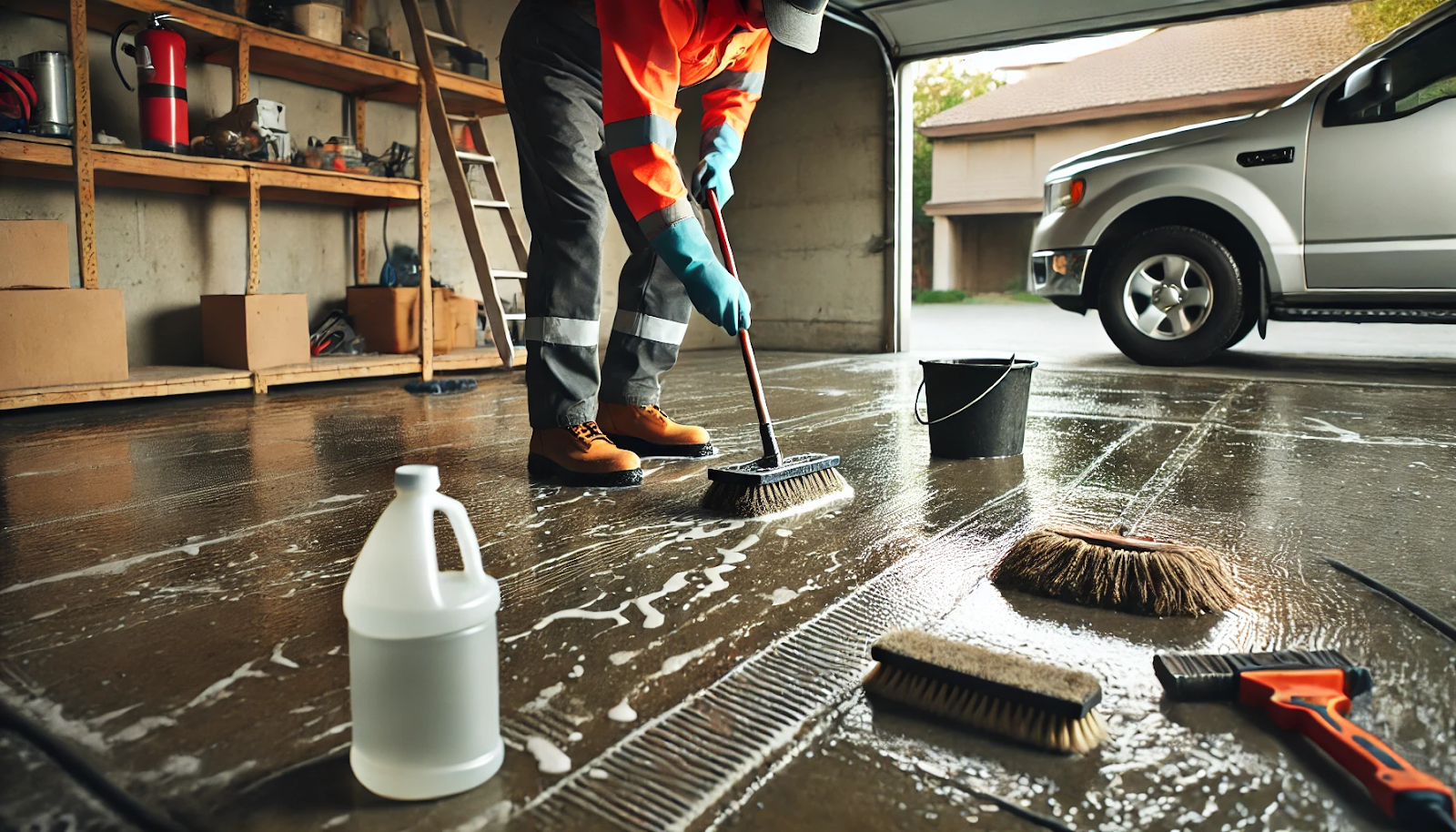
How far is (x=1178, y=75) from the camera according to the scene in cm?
2036

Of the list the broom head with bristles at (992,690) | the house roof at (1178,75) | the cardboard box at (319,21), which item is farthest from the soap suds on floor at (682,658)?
the house roof at (1178,75)

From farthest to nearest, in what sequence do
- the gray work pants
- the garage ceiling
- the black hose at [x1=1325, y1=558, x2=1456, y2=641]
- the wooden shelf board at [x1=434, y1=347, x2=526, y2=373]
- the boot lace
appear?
the garage ceiling
the wooden shelf board at [x1=434, y1=347, x2=526, y2=373]
the boot lace
the gray work pants
the black hose at [x1=1325, y1=558, x2=1456, y2=641]

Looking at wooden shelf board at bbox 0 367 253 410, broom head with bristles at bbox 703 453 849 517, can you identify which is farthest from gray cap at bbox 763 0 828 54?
wooden shelf board at bbox 0 367 253 410

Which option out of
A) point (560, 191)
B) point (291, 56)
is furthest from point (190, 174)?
point (560, 191)

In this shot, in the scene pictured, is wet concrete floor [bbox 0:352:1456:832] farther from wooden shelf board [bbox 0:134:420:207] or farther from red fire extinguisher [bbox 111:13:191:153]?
red fire extinguisher [bbox 111:13:191:153]

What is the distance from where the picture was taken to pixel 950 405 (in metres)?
2.67

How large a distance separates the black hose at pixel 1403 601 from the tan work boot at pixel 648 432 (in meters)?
1.59

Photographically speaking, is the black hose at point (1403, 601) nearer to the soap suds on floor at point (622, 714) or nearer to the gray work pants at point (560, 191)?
the soap suds on floor at point (622, 714)

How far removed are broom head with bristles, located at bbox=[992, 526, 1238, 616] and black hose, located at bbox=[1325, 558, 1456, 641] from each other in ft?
0.75

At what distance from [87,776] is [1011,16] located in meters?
6.50

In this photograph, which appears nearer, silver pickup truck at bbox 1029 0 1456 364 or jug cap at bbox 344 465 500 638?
jug cap at bbox 344 465 500 638

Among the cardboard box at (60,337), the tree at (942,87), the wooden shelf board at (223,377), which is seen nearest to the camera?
the cardboard box at (60,337)

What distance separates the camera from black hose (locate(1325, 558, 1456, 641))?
132 cm

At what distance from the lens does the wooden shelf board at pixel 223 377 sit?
3729 millimetres
